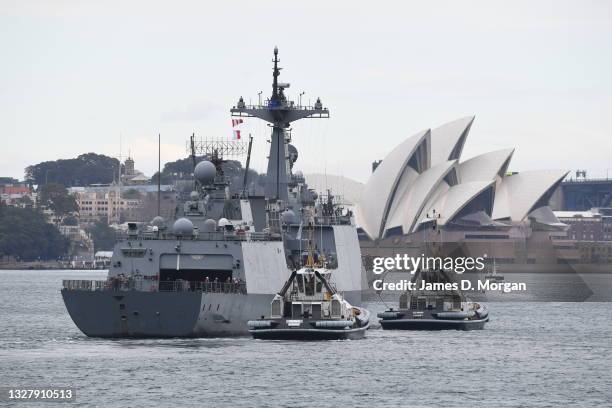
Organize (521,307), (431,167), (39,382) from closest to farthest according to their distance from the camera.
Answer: (39,382) → (521,307) → (431,167)

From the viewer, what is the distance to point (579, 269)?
183875 millimetres

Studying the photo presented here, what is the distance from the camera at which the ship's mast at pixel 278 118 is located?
64062 mm

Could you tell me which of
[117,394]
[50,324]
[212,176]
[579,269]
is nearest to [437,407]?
[117,394]

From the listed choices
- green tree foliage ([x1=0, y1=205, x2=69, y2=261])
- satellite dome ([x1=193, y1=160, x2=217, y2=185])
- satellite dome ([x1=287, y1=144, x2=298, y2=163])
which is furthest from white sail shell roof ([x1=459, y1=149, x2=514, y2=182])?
satellite dome ([x1=193, y1=160, x2=217, y2=185])

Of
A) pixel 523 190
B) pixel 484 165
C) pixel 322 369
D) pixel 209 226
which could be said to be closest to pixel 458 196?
pixel 484 165

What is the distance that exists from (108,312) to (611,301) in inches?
2693

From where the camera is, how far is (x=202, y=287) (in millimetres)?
53250

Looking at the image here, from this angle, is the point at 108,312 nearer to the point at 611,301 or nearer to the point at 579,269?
the point at 611,301

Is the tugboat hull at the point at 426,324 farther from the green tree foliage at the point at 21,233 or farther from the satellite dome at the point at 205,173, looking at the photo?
the green tree foliage at the point at 21,233

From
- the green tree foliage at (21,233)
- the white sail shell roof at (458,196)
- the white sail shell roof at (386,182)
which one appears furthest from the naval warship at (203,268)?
the green tree foliage at (21,233)

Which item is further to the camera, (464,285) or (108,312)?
(464,285)

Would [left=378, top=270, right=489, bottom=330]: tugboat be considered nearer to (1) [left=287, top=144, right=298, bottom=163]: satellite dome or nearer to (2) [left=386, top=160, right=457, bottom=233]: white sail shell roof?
(1) [left=287, top=144, right=298, bottom=163]: satellite dome

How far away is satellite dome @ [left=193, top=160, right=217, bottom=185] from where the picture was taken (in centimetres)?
5912

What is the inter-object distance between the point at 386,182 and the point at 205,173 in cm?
8730
